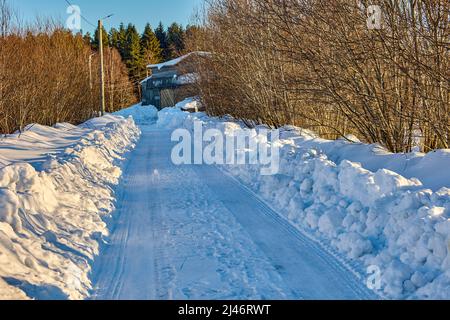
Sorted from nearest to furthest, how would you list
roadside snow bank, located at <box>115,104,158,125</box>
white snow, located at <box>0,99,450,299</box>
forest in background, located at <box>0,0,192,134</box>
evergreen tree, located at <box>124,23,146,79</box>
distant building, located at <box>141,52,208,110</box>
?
white snow, located at <box>0,99,450,299</box>
forest in background, located at <box>0,0,192,134</box>
roadside snow bank, located at <box>115,104,158,125</box>
distant building, located at <box>141,52,208,110</box>
evergreen tree, located at <box>124,23,146,79</box>

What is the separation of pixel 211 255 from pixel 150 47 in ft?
267

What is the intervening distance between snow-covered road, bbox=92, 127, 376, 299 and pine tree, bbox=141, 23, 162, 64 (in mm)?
74143

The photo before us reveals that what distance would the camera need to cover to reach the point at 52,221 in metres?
6.07

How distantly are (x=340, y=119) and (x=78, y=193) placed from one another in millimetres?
9043

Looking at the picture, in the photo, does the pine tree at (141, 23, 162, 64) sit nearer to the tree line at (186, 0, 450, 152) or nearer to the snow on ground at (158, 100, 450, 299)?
the tree line at (186, 0, 450, 152)

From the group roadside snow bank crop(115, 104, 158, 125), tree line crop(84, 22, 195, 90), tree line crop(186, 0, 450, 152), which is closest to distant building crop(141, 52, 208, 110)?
roadside snow bank crop(115, 104, 158, 125)

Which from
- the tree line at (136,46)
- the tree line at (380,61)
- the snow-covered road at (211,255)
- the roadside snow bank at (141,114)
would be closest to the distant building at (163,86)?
the roadside snow bank at (141,114)

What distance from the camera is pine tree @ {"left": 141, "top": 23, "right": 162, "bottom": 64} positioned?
3135 inches

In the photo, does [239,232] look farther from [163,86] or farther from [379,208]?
[163,86]

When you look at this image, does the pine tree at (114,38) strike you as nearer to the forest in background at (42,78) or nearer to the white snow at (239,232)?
the forest in background at (42,78)

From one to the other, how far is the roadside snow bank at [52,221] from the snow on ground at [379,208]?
2.98 m

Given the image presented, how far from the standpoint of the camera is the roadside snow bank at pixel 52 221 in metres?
4.32
